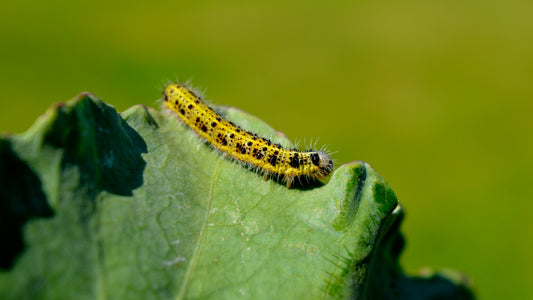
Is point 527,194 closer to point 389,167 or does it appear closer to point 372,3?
point 389,167

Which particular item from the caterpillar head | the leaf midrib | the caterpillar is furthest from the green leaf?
the caterpillar head

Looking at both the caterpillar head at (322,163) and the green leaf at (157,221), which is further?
the caterpillar head at (322,163)

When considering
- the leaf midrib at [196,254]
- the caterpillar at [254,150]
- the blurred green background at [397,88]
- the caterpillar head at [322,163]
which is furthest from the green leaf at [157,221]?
the blurred green background at [397,88]

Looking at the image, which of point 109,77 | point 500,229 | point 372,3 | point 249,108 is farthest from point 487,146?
point 109,77

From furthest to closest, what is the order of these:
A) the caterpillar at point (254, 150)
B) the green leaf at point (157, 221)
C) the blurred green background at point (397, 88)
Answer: the blurred green background at point (397, 88), the caterpillar at point (254, 150), the green leaf at point (157, 221)

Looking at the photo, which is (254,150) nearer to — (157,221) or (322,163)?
(322,163)

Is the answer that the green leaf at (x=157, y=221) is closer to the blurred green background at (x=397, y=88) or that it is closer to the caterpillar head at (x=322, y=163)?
the caterpillar head at (x=322, y=163)
